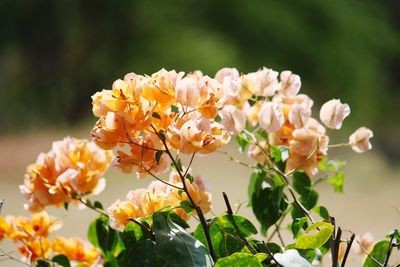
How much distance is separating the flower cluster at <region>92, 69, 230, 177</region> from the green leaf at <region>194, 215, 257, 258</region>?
1.3 inches

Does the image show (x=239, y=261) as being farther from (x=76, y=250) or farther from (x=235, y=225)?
(x=76, y=250)

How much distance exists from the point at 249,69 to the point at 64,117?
5.11ft

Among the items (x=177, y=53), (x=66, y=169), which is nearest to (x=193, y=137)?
(x=66, y=169)

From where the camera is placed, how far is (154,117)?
0.34 meters

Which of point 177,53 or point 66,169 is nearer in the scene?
point 66,169

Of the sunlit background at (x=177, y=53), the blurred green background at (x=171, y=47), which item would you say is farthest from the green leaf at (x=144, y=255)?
the blurred green background at (x=171, y=47)

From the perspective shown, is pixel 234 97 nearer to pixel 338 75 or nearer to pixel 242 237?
pixel 242 237

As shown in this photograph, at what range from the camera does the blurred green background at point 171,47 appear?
20.1 ft

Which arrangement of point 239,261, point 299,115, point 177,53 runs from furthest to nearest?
point 177,53, point 299,115, point 239,261

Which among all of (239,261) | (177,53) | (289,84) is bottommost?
(239,261)

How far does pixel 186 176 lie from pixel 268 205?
3.2 inches

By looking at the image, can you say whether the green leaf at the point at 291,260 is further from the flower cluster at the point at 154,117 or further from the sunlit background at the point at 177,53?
the sunlit background at the point at 177,53

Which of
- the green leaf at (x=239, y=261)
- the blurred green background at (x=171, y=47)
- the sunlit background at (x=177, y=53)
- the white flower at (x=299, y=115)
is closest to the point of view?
the green leaf at (x=239, y=261)

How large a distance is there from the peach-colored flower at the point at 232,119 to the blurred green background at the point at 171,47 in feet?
18.0
